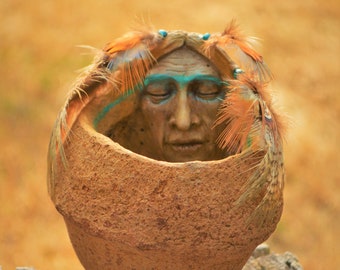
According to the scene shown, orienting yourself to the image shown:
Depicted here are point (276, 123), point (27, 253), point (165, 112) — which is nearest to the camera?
point (276, 123)

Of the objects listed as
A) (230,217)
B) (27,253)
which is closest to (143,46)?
(230,217)

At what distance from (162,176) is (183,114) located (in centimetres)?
44

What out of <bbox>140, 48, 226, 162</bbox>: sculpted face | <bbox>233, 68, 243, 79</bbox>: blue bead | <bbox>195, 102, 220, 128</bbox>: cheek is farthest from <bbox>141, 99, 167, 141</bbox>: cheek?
<bbox>233, 68, 243, 79</bbox>: blue bead

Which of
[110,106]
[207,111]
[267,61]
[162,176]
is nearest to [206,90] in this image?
[207,111]

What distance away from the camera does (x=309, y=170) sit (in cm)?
448

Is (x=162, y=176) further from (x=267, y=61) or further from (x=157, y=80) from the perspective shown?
(x=267, y=61)

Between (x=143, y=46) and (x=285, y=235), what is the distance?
1.98 meters

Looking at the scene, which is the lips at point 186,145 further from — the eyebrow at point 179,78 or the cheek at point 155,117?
the eyebrow at point 179,78

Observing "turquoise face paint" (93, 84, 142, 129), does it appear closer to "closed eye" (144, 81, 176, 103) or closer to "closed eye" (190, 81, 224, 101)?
"closed eye" (144, 81, 176, 103)

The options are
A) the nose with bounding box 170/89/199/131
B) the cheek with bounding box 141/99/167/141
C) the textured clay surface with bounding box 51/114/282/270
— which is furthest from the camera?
the cheek with bounding box 141/99/167/141

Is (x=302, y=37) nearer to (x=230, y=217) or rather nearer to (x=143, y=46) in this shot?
(x=143, y=46)

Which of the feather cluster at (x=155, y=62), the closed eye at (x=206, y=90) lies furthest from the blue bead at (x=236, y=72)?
the closed eye at (x=206, y=90)

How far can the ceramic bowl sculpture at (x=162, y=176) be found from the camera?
220cm

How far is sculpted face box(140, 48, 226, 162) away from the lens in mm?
2611
